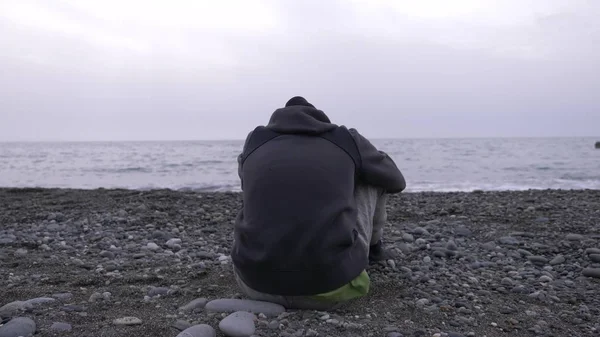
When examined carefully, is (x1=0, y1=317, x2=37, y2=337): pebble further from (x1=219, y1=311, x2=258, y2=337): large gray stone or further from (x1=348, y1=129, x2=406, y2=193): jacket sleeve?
(x1=348, y1=129, x2=406, y2=193): jacket sleeve

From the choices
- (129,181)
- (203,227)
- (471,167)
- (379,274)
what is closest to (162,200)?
(203,227)

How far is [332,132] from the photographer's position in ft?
9.91

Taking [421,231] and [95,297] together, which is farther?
[421,231]

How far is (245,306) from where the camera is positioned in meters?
3.08

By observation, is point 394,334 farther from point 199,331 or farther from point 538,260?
point 538,260

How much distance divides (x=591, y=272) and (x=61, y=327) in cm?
396

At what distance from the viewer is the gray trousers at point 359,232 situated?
3055 mm

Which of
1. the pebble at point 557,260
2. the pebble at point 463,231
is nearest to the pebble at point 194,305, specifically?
the pebble at point 557,260

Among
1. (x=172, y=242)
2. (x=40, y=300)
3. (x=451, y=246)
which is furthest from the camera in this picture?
(x=172, y=242)

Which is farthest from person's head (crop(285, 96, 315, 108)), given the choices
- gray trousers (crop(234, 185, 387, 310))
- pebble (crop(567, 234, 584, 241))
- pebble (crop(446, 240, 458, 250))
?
pebble (crop(567, 234, 584, 241))

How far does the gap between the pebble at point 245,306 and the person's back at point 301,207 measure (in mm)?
85

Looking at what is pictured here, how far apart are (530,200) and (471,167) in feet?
46.9

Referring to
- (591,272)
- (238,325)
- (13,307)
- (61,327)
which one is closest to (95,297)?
(13,307)

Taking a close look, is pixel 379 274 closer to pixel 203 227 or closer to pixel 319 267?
pixel 319 267
